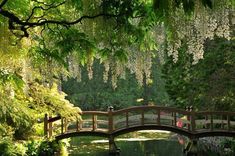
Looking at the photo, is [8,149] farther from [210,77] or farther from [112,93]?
[112,93]

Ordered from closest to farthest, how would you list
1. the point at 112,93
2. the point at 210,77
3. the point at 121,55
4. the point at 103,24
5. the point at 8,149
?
the point at 103,24 → the point at 121,55 → the point at 8,149 → the point at 210,77 → the point at 112,93

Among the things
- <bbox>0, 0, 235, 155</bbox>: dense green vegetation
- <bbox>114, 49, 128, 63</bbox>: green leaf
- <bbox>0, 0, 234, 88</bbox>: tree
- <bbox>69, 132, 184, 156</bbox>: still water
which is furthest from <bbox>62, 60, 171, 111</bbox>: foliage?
<bbox>114, 49, 128, 63</bbox>: green leaf

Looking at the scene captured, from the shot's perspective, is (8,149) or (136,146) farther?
(136,146)

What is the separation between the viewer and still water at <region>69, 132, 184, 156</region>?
2102cm

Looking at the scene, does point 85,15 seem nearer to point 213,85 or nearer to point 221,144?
point 213,85

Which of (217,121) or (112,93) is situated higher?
(112,93)

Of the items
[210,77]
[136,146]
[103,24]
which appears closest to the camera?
[103,24]

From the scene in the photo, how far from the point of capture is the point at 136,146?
925 inches

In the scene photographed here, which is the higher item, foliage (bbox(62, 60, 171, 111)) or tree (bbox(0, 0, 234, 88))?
tree (bbox(0, 0, 234, 88))

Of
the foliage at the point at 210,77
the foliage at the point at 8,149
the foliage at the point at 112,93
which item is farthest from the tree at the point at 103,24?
the foliage at the point at 112,93

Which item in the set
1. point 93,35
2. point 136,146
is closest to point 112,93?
point 136,146

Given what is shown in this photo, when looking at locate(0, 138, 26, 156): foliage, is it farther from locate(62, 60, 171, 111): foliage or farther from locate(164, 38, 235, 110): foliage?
locate(62, 60, 171, 111): foliage

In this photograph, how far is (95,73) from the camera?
4672 centimetres

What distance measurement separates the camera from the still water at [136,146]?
21.0 m
